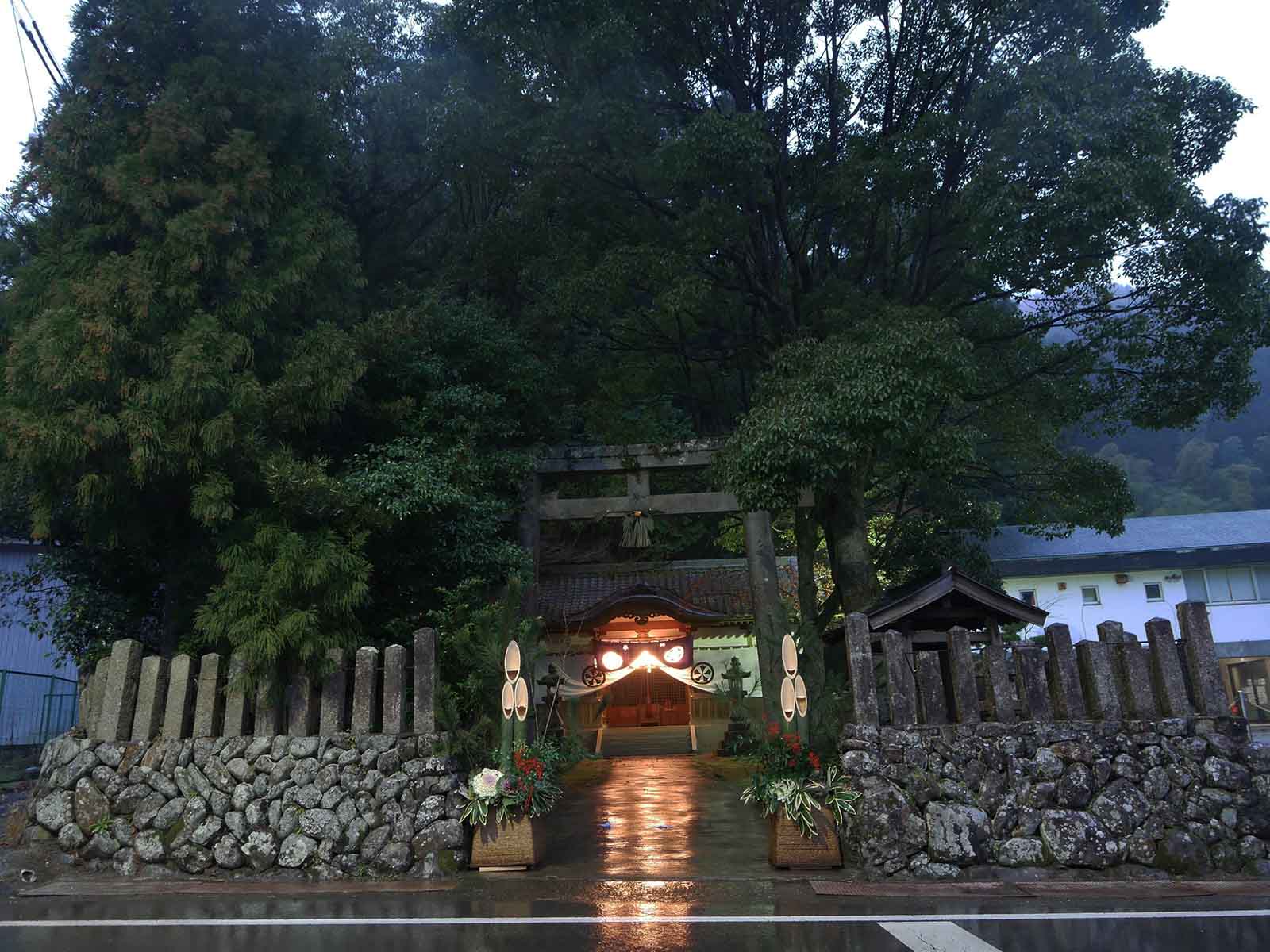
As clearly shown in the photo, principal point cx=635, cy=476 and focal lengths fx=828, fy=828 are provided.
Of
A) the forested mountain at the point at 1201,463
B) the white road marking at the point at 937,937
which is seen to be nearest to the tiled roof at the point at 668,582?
the white road marking at the point at 937,937

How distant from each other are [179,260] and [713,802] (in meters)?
9.28

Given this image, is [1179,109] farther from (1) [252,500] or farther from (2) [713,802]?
(1) [252,500]

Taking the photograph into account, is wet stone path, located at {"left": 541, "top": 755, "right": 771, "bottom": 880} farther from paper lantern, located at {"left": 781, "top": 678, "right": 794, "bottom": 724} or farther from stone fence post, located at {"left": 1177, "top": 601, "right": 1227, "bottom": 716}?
stone fence post, located at {"left": 1177, "top": 601, "right": 1227, "bottom": 716}

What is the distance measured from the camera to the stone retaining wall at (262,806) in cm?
751

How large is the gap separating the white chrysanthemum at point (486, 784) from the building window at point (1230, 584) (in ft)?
77.9

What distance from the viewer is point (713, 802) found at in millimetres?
11195

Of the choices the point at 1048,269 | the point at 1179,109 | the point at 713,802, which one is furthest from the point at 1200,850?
the point at 1179,109

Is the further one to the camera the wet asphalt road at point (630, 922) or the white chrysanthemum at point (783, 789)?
the white chrysanthemum at point (783, 789)

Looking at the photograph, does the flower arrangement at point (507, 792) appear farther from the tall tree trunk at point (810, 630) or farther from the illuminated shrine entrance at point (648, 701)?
the illuminated shrine entrance at point (648, 701)

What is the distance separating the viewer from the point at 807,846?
7.43m

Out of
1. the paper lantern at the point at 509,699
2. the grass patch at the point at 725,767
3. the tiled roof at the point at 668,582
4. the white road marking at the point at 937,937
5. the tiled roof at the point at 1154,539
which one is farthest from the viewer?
the tiled roof at the point at 1154,539

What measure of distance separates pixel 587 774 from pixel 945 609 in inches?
331

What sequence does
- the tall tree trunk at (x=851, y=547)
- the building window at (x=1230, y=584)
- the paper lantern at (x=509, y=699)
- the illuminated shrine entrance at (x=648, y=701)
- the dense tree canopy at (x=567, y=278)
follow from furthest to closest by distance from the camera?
the building window at (x=1230, y=584), the illuminated shrine entrance at (x=648, y=701), the tall tree trunk at (x=851, y=547), the dense tree canopy at (x=567, y=278), the paper lantern at (x=509, y=699)

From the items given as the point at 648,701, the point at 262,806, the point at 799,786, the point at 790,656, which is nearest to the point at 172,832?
the point at 262,806
